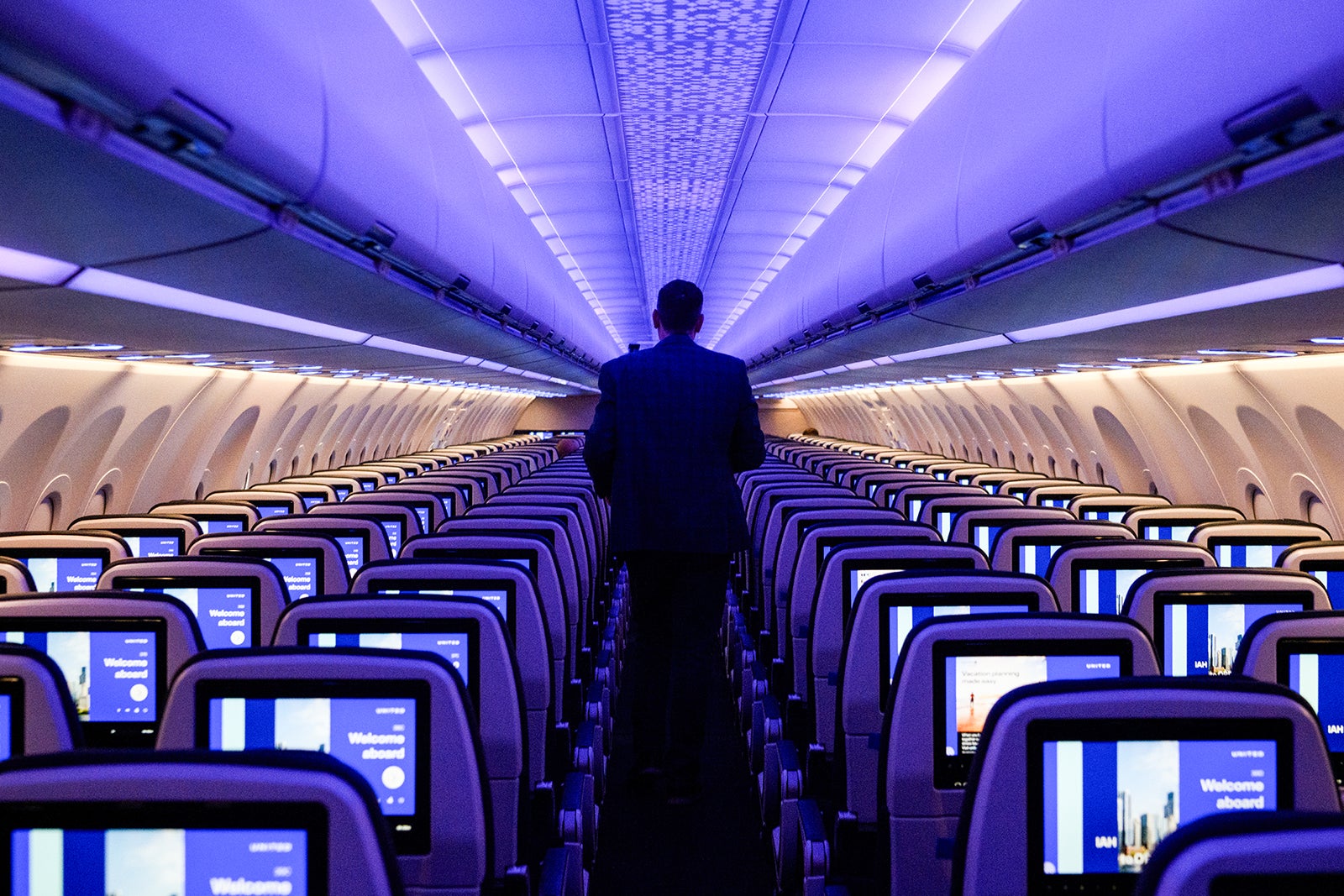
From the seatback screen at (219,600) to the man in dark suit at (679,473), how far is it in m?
1.52

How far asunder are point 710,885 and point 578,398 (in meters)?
41.4

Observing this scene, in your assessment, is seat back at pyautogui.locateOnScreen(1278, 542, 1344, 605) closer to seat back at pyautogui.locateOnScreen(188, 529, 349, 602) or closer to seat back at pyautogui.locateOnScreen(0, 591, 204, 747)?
seat back at pyautogui.locateOnScreen(188, 529, 349, 602)

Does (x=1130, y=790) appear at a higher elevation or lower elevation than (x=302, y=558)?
lower

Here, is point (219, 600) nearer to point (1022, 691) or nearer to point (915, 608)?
point (915, 608)

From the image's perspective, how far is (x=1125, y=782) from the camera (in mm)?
2508

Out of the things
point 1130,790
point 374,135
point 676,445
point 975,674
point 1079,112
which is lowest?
point 1130,790

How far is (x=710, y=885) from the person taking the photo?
17.4ft

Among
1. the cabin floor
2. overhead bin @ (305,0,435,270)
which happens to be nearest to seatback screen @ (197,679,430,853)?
overhead bin @ (305,0,435,270)

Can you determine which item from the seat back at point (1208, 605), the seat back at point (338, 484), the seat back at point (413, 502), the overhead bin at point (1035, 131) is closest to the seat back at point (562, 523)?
the seat back at point (413, 502)

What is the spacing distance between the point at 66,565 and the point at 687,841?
3226 millimetres

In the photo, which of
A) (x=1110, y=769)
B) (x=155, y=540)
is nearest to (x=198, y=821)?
(x=1110, y=769)

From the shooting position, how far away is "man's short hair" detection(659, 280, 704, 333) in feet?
18.2

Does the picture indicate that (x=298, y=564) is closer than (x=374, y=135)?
No

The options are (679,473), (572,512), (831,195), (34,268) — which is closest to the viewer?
(34,268)
